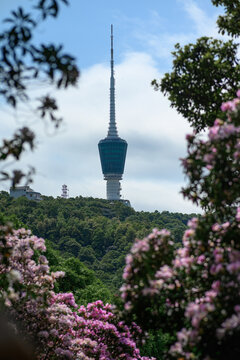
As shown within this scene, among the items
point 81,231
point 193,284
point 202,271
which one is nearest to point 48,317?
point 193,284

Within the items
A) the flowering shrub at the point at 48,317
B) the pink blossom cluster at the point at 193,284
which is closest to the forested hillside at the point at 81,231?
the flowering shrub at the point at 48,317

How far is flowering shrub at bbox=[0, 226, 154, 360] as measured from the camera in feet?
37.7

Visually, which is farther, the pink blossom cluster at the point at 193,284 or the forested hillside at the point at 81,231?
the forested hillside at the point at 81,231

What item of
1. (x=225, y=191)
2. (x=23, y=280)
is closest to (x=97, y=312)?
(x=23, y=280)

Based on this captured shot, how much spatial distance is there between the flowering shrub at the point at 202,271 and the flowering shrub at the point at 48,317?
80.1 inches

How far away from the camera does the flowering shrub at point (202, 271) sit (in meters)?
7.26

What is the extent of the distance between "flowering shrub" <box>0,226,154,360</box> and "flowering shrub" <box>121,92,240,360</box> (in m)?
2.03

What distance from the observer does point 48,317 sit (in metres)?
13.0

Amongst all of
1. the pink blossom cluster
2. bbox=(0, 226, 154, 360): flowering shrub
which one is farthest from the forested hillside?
the pink blossom cluster

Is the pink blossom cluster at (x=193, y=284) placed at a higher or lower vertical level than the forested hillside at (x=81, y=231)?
lower

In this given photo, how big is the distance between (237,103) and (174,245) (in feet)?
7.63

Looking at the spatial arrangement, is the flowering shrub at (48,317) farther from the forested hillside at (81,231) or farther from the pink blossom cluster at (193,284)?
the forested hillside at (81,231)

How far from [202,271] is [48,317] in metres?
5.49

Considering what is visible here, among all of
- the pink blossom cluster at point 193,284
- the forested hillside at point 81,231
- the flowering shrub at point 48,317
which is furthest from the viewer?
the forested hillside at point 81,231
